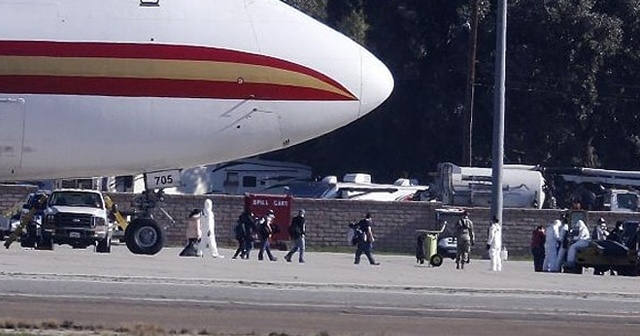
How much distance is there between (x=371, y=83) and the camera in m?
21.1

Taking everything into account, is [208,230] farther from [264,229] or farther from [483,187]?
[483,187]

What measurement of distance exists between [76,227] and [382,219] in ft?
43.3

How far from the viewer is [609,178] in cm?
5600

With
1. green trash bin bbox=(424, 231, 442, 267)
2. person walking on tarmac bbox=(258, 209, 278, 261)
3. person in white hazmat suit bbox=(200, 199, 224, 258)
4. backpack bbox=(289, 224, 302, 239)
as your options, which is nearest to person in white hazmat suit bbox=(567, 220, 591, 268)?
green trash bin bbox=(424, 231, 442, 267)

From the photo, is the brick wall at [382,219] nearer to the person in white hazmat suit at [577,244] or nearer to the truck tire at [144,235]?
the person in white hazmat suit at [577,244]

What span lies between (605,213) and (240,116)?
29754 mm

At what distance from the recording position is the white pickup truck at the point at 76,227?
121 feet

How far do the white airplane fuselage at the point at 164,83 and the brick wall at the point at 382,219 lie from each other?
2583 cm

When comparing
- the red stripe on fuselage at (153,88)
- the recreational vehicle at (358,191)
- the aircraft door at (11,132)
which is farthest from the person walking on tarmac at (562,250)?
the aircraft door at (11,132)

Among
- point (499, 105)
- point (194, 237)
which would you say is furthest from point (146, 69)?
point (499, 105)

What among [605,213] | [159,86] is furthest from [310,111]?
[605,213]

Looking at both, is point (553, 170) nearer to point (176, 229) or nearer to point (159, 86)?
point (176, 229)

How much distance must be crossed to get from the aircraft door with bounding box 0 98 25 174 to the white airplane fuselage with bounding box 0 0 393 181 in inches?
0.5

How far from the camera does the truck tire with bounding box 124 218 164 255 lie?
2298 centimetres
